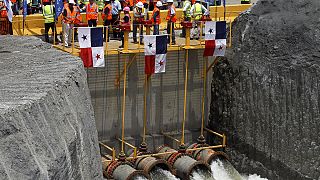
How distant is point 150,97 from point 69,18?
3.81m

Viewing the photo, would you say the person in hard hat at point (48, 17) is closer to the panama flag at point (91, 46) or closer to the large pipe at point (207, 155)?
the panama flag at point (91, 46)

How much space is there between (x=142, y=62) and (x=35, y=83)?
11855 mm

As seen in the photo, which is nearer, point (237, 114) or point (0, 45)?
point (0, 45)

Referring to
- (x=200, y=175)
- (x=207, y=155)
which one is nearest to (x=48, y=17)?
(x=207, y=155)

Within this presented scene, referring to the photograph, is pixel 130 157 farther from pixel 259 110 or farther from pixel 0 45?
pixel 0 45

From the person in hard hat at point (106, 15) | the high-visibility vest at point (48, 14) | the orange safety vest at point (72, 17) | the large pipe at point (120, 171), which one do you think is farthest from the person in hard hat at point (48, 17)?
the large pipe at point (120, 171)

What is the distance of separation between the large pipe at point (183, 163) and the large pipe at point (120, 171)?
1.45 meters

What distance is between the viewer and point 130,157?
23.7 m

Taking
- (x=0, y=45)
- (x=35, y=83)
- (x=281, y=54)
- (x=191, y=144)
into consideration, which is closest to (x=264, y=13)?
(x=281, y=54)

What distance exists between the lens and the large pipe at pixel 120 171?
22514mm

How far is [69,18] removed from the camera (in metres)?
23.2

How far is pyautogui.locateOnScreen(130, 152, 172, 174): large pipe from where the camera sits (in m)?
23.1

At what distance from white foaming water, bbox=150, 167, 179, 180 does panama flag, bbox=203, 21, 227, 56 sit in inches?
148

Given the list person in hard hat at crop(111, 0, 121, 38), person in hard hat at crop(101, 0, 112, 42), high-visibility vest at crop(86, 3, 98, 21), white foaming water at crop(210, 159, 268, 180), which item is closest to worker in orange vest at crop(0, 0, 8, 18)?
high-visibility vest at crop(86, 3, 98, 21)
